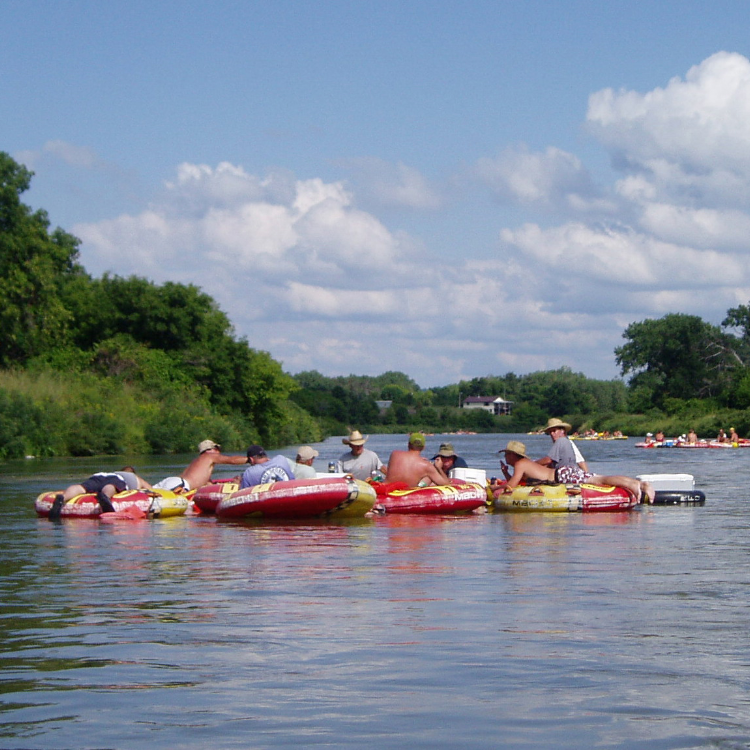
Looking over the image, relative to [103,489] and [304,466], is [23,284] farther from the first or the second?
[304,466]

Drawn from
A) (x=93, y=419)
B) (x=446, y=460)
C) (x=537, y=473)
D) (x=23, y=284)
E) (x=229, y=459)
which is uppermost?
(x=23, y=284)

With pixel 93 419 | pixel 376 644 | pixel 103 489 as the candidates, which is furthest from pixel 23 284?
pixel 376 644

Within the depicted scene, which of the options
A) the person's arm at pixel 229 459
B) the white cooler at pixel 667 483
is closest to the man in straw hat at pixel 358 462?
the person's arm at pixel 229 459

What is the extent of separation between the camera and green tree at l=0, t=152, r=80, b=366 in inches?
1944

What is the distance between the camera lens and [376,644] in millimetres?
6707

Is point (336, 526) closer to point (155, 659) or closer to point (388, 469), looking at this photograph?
point (388, 469)

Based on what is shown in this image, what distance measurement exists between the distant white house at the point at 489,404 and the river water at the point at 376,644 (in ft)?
539

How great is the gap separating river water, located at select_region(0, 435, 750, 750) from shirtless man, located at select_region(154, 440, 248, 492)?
15.1 ft

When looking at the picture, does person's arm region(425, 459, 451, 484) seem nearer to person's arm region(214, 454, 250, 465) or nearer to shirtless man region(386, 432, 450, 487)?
shirtless man region(386, 432, 450, 487)

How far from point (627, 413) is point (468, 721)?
9252cm

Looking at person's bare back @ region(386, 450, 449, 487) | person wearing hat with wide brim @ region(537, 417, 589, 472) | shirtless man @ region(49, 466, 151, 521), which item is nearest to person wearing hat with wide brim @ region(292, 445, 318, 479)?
person's bare back @ region(386, 450, 449, 487)

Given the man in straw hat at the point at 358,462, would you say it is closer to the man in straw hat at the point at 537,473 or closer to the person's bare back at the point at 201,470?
the man in straw hat at the point at 537,473

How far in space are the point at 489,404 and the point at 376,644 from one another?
602 ft

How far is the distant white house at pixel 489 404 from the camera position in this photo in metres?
179
